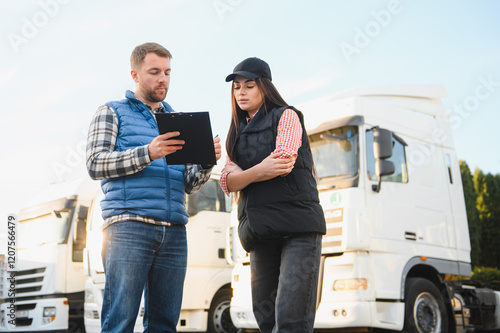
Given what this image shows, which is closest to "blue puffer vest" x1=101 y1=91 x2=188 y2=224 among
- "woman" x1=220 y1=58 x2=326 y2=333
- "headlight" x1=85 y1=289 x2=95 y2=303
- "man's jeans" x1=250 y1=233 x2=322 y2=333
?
"woman" x1=220 y1=58 x2=326 y2=333

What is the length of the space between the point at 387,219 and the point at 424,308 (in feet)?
3.68

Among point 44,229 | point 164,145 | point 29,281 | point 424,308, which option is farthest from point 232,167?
point 29,281

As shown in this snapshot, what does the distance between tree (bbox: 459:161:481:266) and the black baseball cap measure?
16481 millimetres

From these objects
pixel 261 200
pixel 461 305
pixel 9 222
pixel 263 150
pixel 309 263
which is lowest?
pixel 461 305

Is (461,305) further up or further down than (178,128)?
further down

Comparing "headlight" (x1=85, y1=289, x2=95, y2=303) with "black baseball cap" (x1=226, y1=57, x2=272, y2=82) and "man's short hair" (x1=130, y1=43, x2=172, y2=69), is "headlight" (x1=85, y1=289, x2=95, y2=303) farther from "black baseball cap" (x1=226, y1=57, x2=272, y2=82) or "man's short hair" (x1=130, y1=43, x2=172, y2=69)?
"black baseball cap" (x1=226, y1=57, x2=272, y2=82)

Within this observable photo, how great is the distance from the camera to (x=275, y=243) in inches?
106

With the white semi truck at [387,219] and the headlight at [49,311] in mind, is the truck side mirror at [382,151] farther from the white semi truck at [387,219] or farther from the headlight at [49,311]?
the headlight at [49,311]

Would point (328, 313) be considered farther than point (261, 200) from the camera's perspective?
Yes

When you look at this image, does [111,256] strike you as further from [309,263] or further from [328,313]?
[328,313]

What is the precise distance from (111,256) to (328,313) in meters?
Answer: 3.31

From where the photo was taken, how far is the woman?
2.56 metres

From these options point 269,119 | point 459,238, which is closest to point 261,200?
point 269,119

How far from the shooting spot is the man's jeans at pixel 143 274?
258 cm
